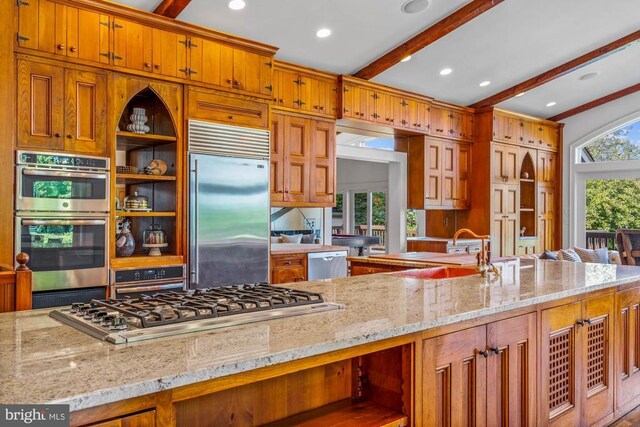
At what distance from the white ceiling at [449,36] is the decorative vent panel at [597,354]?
3144mm

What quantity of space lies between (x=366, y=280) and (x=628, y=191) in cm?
731

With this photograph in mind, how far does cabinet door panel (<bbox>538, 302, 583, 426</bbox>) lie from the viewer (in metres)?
2.29

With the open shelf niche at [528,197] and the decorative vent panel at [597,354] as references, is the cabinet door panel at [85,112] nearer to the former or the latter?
the decorative vent panel at [597,354]

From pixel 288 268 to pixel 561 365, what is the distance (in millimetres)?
2898

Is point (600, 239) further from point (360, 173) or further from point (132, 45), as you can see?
point (132, 45)

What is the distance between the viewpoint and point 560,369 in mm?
2418

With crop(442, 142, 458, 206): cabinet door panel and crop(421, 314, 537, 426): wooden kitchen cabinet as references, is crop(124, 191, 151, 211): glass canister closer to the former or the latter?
crop(421, 314, 537, 426): wooden kitchen cabinet

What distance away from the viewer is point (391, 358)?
1.79m

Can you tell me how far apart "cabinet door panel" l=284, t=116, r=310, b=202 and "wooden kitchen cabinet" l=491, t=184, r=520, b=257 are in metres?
3.28

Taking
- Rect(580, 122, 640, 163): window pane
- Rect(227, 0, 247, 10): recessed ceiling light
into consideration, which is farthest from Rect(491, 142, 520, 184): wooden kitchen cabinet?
Rect(227, 0, 247, 10): recessed ceiling light

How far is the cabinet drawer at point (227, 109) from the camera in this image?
13.6 ft

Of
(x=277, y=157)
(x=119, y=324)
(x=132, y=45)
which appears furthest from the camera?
(x=277, y=157)

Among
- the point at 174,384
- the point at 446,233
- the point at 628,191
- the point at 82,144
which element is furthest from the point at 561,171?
the point at 174,384

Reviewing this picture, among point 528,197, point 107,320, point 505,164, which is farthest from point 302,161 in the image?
point 528,197
